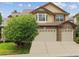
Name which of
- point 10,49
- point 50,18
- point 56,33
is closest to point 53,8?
point 50,18

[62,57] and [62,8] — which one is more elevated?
[62,8]

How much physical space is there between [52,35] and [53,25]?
0.10 m

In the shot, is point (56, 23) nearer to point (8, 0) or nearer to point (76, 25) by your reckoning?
point (76, 25)

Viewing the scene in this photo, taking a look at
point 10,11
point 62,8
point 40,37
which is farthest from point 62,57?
point 10,11

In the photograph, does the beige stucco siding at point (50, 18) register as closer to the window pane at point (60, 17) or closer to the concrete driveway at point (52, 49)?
the window pane at point (60, 17)

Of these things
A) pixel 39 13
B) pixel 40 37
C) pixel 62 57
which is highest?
pixel 39 13

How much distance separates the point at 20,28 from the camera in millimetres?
3189

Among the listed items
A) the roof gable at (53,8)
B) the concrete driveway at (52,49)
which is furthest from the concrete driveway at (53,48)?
the roof gable at (53,8)

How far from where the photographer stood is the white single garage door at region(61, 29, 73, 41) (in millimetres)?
3215

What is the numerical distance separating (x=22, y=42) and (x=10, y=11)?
1.12 ft

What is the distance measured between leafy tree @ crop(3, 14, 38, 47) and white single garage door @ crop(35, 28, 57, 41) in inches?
1.9

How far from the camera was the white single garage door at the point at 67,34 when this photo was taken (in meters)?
3.21

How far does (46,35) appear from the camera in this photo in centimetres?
322

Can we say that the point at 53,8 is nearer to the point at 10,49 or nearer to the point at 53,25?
the point at 53,25
